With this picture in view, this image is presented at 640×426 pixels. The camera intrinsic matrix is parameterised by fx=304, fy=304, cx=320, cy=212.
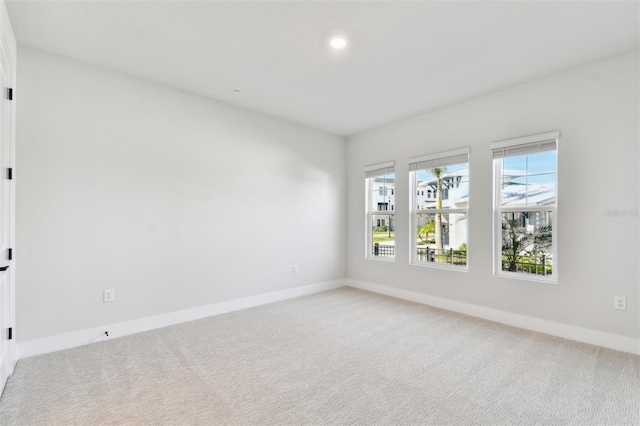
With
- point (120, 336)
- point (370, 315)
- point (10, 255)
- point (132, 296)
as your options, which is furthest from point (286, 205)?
point (10, 255)

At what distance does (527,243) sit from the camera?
3.48 m

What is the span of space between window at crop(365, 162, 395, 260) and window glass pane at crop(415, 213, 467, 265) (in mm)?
503

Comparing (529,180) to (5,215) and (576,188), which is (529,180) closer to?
(576,188)

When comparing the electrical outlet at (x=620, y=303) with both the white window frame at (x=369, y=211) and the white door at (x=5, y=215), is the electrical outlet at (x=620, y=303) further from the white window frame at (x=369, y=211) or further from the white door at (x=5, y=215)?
the white door at (x=5, y=215)

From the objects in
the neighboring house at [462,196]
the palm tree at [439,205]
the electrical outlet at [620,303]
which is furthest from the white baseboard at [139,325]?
the electrical outlet at [620,303]

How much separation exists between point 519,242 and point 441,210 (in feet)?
3.37

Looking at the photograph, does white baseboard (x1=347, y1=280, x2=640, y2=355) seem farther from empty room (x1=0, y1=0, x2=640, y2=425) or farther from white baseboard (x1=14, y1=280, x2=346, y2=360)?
white baseboard (x1=14, y1=280, x2=346, y2=360)

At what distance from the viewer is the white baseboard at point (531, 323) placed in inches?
110

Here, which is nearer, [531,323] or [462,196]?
[531,323]

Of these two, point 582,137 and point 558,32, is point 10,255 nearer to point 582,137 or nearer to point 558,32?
point 558,32

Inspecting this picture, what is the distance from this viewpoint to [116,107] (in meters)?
3.18

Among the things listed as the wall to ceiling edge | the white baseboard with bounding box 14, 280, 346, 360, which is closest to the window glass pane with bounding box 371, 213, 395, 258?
the wall to ceiling edge

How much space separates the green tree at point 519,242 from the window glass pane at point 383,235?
1.62m

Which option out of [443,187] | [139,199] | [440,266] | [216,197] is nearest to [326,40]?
[216,197]
